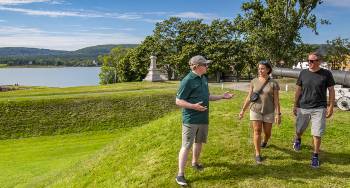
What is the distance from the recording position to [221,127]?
39.6 ft

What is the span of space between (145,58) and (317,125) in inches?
2305

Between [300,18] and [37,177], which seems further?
[300,18]

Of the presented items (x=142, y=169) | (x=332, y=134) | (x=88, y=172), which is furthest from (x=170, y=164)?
(x=332, y=134)

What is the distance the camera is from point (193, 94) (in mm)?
7762

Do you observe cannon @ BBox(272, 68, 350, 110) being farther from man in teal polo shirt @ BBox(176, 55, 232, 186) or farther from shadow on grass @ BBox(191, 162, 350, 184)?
man in teal polo shirt @ BBox(176, 55, 232, 186)

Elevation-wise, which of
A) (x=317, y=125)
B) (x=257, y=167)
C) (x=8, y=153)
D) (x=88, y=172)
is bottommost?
(x=8, y=153)

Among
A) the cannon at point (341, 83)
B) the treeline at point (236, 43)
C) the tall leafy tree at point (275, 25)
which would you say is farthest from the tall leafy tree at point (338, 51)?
the cannon at point (341, 83)

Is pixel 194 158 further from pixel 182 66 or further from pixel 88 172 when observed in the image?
pixel 182 66

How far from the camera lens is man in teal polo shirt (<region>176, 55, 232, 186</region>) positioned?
7660 millimetres

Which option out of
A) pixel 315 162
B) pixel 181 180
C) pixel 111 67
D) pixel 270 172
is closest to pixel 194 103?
pixel 181 180

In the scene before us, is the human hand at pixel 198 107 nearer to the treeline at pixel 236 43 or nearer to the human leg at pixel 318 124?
the human leg at pixel 318 124

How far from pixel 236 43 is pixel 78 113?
34.5 metres

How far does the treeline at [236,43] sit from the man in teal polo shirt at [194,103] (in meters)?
30.5

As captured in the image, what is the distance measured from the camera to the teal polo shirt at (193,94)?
25.2 feet
